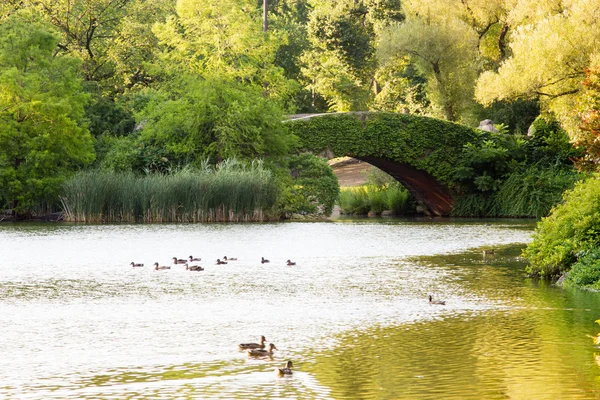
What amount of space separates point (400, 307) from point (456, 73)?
34011 mm

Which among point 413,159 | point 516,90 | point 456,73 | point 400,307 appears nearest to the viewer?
point 400,307

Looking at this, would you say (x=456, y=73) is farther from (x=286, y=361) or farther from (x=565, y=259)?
(x=286, y=361)

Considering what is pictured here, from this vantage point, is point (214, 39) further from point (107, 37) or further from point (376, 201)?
point (376, 201)

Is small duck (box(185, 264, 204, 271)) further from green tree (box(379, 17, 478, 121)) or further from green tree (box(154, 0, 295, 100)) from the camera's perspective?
green tree (box(379, 17, 478, 121))

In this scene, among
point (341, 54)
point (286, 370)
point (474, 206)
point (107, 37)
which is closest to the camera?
point (286, 370)

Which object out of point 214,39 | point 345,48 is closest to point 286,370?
point 214,39

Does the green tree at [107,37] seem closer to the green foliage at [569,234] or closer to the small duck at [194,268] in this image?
the small duck at [194,268]

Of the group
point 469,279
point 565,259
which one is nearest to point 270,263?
point 469,279

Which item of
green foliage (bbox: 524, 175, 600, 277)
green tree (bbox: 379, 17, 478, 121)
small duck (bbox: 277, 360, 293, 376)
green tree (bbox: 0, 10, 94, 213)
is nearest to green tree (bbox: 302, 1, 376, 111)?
green tree (bbox: 379, 17, 478, 121)

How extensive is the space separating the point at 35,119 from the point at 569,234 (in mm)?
24164

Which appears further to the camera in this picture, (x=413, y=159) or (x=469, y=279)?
(x=413, y=159)

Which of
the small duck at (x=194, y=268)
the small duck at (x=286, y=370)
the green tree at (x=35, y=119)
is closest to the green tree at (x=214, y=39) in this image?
the green tree at (x=35, y=119)

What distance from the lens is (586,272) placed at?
1435 cm

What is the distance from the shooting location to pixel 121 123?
4209cm
